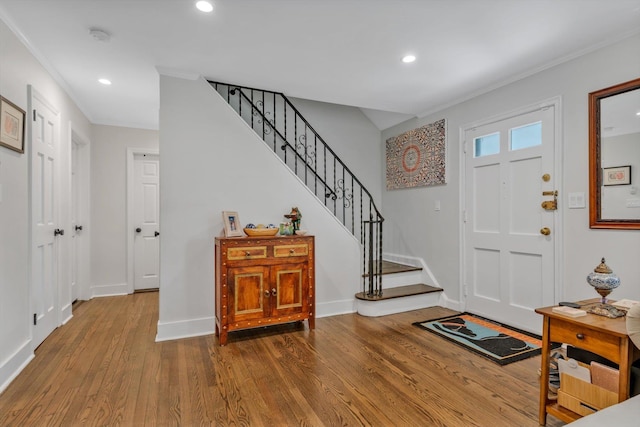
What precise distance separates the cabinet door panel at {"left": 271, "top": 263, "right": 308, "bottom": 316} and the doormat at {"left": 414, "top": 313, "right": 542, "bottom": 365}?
1233 millimetres

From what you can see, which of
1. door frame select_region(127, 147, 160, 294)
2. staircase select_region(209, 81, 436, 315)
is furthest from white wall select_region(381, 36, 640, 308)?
door frame select_region(127, 147, 160, 294)

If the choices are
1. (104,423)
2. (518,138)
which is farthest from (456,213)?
(104,423)

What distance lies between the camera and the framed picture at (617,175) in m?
2.41

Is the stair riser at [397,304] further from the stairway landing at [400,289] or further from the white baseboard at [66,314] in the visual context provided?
the white baseboard at [66,314]

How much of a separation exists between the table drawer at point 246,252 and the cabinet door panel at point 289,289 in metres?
0.19

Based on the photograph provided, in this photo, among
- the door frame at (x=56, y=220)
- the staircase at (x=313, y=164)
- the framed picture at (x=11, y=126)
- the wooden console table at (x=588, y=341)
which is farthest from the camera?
the staircase at (x=313, y=164)

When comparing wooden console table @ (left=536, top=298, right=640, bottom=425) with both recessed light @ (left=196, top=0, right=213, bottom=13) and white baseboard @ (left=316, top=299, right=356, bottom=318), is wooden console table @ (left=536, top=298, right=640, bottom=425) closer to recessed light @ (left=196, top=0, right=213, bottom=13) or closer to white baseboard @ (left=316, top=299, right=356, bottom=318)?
white baseboard @ (left=316, top=299, right=356, bottom=318)

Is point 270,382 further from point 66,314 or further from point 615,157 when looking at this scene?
point 615,157

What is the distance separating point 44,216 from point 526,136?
459 cm

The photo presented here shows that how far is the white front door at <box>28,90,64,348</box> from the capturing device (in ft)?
9.05

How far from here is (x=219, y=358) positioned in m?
2.62

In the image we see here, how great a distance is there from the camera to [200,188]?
10.5 feet

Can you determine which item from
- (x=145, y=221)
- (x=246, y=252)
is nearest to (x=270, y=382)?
(x=246, y=252)

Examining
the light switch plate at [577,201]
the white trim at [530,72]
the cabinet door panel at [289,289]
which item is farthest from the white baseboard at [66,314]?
the light switch plate at [577,201]
